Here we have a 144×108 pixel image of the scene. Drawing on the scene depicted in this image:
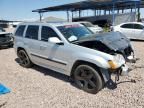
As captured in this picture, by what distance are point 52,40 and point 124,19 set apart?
90.0 feet

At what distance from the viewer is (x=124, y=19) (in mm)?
31094

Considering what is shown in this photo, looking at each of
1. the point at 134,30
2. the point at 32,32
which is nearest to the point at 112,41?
the point at 32,32

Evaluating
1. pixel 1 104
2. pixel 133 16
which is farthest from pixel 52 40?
pixel 133 16

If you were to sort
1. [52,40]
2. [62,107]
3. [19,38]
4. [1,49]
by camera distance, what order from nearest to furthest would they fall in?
1. [62,107]
2. [52,40]
3. [19,38]
4. [1,49]

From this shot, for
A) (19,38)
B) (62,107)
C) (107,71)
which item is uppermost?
(19,38)

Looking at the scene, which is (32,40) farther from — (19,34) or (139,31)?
(139,31)

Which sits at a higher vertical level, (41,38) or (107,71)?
(41,38)

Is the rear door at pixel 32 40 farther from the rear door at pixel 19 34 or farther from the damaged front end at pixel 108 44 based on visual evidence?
the damaged front end at pixel 108 44

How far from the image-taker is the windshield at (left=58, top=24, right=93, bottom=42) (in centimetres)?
588

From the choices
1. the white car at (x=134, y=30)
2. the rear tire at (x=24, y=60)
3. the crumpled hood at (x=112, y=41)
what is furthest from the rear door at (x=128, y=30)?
the rear tire at (x=24, y=60)

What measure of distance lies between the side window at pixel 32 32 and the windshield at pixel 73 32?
1151 mm

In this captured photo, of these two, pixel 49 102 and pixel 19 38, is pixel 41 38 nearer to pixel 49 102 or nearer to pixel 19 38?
pixel 19 38

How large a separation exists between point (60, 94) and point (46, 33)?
2.13 m

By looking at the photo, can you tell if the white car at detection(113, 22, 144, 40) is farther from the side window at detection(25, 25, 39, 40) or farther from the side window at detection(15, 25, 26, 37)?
the side window at detection(25, 25, 39, 40)
